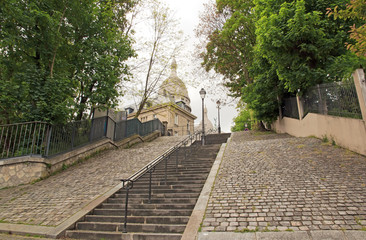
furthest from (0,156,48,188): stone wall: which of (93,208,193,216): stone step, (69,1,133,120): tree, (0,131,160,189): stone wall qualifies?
(93,208,193,216): stone step

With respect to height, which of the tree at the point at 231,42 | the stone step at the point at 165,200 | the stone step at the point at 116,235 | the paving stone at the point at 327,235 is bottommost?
the stone step at the point at 116,235

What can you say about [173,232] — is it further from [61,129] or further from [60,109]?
[61,129]

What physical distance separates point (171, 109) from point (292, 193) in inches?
666

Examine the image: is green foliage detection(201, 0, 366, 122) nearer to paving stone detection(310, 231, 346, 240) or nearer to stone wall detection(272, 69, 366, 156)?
stone wall detection(272, 69, 366, 156)

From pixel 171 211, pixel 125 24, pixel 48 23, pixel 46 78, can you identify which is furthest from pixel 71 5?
pixel 171 211

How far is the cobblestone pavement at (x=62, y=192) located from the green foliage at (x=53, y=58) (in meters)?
2.77

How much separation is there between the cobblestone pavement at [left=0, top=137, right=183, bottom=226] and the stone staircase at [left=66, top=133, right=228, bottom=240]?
744 millimetres

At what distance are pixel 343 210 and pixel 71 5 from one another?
13235 mm

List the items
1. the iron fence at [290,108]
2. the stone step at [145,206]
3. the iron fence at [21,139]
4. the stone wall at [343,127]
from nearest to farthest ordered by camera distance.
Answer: the stone step at [145,206], the stone wall at [343,127], the iron fence at [21,139], the iron fence at [290,108]

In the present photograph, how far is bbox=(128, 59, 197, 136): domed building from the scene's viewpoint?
65.9 feet

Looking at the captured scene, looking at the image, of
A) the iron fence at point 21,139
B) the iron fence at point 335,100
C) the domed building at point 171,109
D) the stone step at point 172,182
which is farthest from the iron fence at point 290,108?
the iron fence at point 21,139

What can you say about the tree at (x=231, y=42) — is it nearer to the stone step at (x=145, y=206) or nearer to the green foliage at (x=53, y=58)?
the green foliage at (x=53, y=58)

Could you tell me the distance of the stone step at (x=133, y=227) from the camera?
4.64 meters

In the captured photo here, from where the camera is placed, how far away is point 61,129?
10328 millimetres
